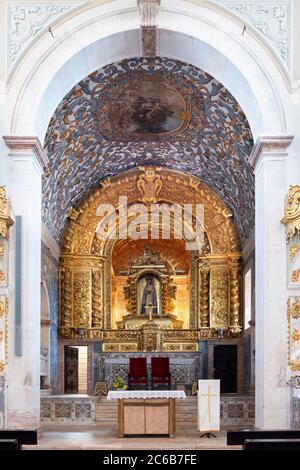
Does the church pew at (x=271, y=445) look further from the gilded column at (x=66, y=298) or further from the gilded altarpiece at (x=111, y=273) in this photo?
the gilded column at (x=66, y=298)

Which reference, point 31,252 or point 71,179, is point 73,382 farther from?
point 31,252

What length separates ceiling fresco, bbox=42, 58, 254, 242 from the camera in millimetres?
19062

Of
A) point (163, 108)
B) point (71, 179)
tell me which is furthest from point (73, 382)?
point (163, 108)

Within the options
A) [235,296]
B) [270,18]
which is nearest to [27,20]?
[270,18]

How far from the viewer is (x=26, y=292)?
47.2 ft

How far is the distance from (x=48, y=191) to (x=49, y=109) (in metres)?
6.52

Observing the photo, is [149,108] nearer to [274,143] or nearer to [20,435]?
[274,143]

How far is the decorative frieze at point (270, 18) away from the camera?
1473 cm

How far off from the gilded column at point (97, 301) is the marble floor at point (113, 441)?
26.6 feet

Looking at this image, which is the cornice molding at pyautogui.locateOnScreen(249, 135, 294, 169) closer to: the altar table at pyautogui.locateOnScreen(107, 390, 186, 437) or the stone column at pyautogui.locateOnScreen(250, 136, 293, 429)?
the stone column at pyautogui.locateOnScreen(250, 136, 293, 429)

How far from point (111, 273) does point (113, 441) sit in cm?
1244

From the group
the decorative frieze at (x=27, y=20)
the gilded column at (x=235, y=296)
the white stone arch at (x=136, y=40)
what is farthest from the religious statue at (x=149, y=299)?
the decorative frieze at (x=27, y=20)

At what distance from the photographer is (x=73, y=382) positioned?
25781mm

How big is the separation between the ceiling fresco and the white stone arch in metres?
3.09
